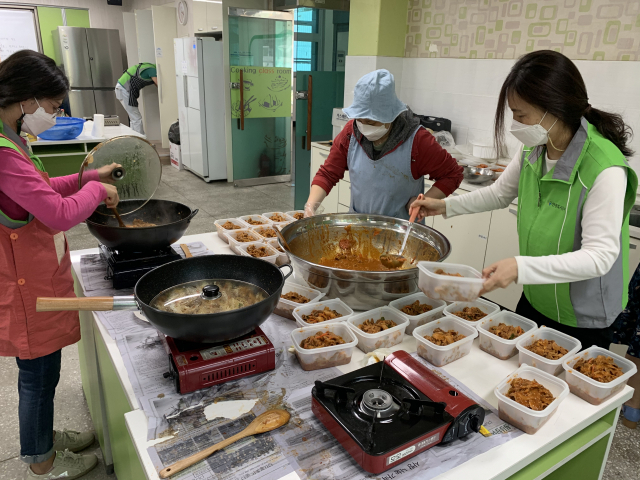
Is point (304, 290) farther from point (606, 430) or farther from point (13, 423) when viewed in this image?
point (13, 423)

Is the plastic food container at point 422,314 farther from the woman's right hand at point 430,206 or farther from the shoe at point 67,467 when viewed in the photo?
the shoe at point 67,467

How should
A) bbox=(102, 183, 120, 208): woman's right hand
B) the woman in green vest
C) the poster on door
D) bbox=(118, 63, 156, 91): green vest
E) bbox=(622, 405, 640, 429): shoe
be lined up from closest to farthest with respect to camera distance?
the woman in green vest
bbox=(102, 183, 120, 208): woman's right hand
bbox=(622, 405, 640, 429): shoe
the poster on door
bbox=(118, 63, 156, 91): green vest

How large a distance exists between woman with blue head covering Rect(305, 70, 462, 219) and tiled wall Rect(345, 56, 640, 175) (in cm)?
174

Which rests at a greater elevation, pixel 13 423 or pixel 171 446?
pixel 171 446

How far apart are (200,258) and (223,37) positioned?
18.1ft

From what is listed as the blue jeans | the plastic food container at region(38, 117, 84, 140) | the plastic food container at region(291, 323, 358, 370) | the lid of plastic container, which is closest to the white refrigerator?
the plastic food container at region(38, 117, 84, 140)

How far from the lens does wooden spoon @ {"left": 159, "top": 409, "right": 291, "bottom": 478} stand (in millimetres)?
978

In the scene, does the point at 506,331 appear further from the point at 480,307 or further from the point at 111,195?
the point at 111,195

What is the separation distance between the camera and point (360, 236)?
1.96 m

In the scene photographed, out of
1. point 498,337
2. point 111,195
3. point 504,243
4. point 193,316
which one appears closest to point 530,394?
point 498,337

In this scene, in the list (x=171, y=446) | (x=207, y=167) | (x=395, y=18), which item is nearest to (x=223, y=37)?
(x=207, y=167)

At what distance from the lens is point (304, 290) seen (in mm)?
1646

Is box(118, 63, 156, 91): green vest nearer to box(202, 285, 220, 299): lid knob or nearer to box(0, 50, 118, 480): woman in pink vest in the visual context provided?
box(0, 50, 118, 480): woman in pink vest

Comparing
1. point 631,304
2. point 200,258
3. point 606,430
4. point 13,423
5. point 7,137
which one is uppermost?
point 7,137
